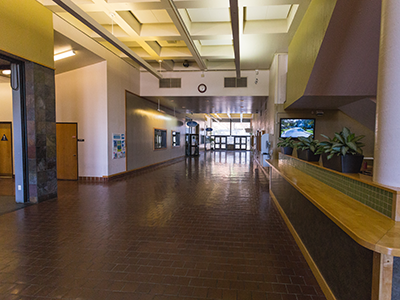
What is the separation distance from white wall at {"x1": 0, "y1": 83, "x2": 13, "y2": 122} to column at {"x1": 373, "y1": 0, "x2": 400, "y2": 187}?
31.3 ft

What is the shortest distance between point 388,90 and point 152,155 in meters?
10.0

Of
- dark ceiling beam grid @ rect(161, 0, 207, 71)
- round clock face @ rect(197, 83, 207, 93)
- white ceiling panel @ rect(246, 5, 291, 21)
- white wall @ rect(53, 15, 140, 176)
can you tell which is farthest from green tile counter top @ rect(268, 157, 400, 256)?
round clock face @ rect(197, 83, 207, 93)

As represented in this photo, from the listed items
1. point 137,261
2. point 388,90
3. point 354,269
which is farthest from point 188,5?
point 354,269

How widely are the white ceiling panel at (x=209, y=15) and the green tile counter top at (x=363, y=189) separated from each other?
15.0 ft

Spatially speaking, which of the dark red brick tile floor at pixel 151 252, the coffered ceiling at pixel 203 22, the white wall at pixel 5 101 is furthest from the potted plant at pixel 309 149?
the white wall at pixel 5 101

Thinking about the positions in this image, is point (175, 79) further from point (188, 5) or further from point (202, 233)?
point (202, 233)

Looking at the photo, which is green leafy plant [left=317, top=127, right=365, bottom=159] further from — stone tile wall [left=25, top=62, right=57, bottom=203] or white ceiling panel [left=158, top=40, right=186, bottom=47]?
white ceiling panel [left=158, top=40, right=186, bottom=47]

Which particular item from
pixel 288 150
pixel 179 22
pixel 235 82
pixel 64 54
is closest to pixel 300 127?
pixel 288 150

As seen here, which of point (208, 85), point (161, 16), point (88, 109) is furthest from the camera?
point (208, 85)

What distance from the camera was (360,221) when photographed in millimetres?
1610

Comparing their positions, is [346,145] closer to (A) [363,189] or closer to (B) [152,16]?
(A) [363,189]

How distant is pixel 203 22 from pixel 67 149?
579 centimetres

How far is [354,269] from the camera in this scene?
1.61 metres

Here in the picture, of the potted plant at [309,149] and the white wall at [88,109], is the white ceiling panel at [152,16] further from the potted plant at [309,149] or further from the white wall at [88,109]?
the potted plant at [309,149]
